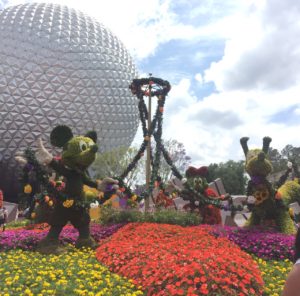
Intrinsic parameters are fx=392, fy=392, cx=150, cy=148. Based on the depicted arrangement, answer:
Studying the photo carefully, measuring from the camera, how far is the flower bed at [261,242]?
6934 millimetres

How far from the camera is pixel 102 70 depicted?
26.6 meters

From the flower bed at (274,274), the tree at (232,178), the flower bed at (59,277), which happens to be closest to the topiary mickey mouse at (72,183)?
the flower bed at (59,277)

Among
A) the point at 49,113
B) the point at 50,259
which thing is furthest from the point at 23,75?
the point at 50,259

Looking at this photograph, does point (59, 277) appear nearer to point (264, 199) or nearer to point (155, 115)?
point (264, 199)

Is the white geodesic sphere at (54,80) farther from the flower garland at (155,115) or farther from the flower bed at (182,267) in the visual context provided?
the flower bed at (182,267)

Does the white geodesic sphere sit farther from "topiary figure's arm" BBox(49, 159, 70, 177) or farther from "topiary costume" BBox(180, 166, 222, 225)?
"topiary figure's arm" BBox(49, 159, 70, 177)

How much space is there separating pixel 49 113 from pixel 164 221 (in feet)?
55.1

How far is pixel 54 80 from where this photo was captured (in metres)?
24.6

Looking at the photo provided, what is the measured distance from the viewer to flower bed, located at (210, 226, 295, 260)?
693 centimetres

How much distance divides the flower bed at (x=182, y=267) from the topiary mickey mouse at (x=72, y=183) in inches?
35.8

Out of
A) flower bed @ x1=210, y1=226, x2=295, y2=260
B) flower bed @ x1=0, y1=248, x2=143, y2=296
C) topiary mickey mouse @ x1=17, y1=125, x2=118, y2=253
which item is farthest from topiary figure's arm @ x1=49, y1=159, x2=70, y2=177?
flower bed @ x1=210, y1=226, x2=295, y2=260

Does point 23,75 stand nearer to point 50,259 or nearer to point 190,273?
point 50,259

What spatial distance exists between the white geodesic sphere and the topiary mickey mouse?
1749 cm

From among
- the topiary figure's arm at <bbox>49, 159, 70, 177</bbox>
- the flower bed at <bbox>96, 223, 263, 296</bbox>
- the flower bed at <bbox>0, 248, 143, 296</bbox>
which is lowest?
the flower bed at <bbox>0, 248, 143, 296</bbox>
